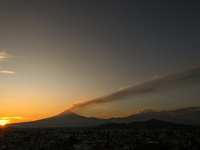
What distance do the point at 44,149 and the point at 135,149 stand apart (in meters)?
24.0

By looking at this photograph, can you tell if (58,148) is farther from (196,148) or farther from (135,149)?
(196,148)

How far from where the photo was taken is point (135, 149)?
42.1 meters

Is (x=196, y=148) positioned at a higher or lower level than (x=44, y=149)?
lower

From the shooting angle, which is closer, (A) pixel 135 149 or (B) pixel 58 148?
(A) pixel 135 149

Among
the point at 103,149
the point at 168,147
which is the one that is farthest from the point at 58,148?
the point at 168,147

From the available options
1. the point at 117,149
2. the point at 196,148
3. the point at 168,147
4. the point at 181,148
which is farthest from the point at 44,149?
the point at 196,148

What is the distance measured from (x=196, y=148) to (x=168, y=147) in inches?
279

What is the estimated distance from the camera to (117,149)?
43.3m

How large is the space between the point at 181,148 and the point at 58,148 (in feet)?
107

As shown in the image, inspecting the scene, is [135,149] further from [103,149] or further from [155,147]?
[103,149]

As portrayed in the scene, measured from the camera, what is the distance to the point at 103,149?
43438 mm

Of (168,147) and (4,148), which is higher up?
(4,148)

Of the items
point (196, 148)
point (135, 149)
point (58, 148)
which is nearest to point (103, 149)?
point (135, 149)

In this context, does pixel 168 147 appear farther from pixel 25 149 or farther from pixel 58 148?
pixel 25 149
